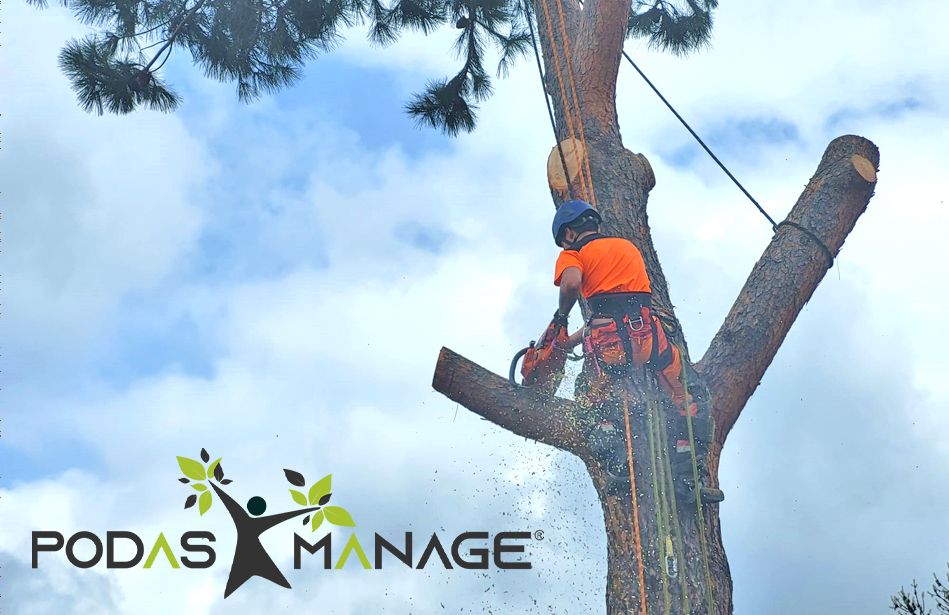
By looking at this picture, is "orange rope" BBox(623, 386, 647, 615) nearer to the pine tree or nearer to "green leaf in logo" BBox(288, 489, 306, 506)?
the pine tree

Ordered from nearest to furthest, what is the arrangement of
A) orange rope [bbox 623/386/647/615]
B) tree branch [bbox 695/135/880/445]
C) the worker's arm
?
1. orange rope [bbox 623/386/647/615]
2. the worker's arm
3. tree branch [bbox 695/135/880/445]

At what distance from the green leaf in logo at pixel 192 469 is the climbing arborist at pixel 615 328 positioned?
132 inches

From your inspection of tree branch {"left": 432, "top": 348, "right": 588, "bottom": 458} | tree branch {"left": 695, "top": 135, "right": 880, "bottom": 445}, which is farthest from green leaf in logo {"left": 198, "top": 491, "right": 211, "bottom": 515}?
tree branch {"left": 695, "top": 135, "right": 880, "bottom": 445}

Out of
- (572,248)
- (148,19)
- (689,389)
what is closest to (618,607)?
(689,389)

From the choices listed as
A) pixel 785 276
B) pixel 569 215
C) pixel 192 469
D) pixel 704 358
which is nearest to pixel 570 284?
pixel 569 215

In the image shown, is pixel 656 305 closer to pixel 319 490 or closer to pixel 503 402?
pixel 503 402

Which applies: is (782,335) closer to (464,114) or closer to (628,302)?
(628,302)

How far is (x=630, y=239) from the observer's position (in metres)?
5.55

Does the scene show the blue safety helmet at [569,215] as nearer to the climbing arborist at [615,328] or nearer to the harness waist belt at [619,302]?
the climbing arborist at [615,328]

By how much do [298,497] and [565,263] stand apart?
3.04 meters

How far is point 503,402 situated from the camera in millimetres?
4984

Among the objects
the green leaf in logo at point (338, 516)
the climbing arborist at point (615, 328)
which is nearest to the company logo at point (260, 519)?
the green leaf in logo at point (338, 516)

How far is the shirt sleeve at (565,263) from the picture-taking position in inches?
196

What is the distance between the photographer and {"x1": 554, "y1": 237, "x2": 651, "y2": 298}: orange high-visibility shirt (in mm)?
5016
